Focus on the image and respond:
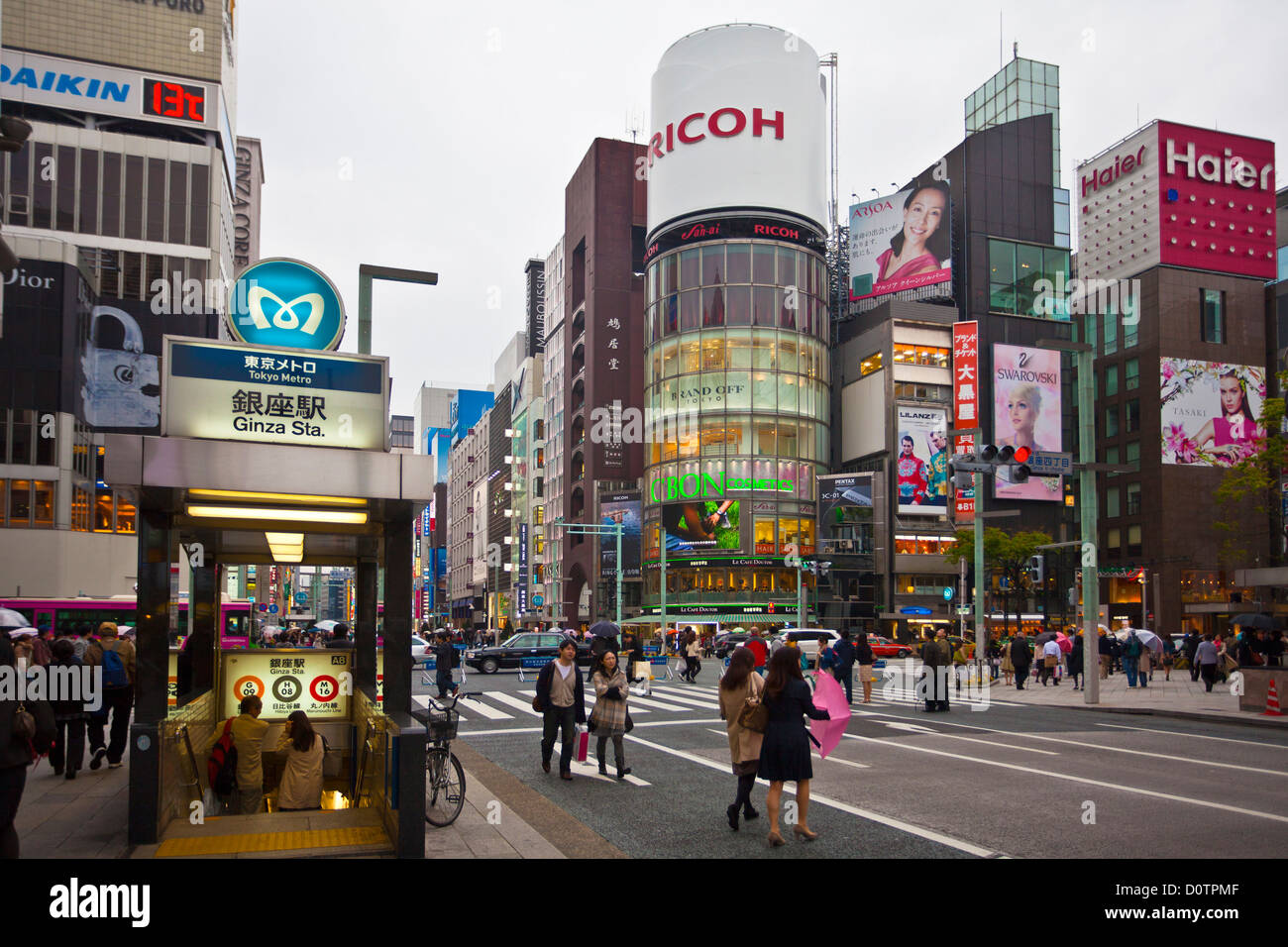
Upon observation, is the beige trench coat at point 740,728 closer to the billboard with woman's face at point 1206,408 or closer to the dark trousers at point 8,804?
the dark trousers at point 8,804

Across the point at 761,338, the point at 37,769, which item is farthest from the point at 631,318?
the point at 37,769

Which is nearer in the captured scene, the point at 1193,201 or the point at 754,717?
the point at 754,717

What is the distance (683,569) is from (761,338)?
18.9 meters

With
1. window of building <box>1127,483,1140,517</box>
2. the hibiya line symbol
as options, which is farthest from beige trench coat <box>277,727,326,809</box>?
window of building <box>1127,483,1140,517</box>

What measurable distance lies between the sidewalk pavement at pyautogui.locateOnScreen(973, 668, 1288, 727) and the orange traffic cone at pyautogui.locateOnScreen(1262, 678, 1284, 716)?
0.83 feet

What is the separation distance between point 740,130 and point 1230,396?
4432 cm

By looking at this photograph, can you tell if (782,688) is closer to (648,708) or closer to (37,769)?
(37,769)

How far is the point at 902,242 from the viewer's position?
3455 inches

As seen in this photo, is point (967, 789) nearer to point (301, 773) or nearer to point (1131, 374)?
point (301, 773)

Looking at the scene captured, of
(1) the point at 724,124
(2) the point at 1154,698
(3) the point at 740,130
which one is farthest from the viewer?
(1) the point at 724,124

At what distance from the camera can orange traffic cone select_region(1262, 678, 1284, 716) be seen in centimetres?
2128

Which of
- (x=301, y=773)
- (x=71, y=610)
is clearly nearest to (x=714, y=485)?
(x=71, y=610)

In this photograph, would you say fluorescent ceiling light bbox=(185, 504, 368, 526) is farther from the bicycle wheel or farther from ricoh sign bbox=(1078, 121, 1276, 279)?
ricoh sign bbox=(1078, 121, 1276, 279)

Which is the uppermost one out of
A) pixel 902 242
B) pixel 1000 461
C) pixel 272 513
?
pixel 902 242
